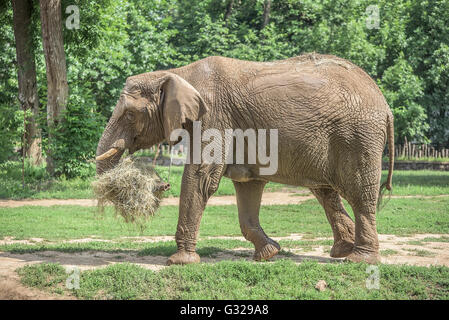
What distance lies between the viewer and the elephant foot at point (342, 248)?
29.7ft

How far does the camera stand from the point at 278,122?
822 cm

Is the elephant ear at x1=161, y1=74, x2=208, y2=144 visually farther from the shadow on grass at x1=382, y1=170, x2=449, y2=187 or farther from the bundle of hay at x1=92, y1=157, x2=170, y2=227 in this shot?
the shadow on grass at x1=382, y1=170, x2=449, y2=187

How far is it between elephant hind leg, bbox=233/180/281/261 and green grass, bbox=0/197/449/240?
273 centimetres

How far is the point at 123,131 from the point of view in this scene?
855 centimetres

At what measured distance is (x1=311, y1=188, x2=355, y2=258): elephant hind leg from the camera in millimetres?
9078

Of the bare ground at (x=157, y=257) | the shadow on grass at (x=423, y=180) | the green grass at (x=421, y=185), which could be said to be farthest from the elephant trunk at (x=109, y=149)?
the shadow on grass at (x=423, y=180)

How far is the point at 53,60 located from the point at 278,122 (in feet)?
40.6

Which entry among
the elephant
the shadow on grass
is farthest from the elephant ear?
the shadow on grass

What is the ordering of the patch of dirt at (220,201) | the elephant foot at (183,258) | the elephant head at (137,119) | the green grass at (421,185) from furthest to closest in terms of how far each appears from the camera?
the green grass at (421,185)
the patch of dirt at (220,201)
the elephant head at (137,119)
the elephant foot at (183,258)

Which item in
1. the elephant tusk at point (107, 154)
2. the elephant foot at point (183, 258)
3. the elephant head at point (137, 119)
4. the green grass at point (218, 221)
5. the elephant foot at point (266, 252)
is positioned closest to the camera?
the elephant foot at point (183, 258)

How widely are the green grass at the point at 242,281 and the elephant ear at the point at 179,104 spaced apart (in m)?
1.99

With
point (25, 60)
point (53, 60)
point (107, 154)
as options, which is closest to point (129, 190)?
point (107, 154)

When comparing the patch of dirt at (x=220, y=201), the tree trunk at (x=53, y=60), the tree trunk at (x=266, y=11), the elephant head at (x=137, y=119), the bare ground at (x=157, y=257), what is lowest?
the bare ground at (x=157, y=257)

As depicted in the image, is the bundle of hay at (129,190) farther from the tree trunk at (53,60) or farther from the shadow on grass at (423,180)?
the shadow on grass at (423,180)
